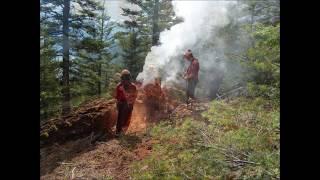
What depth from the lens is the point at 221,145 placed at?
4000 millimetres

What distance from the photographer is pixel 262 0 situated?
13.0 feet

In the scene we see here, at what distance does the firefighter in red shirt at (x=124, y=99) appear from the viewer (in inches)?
160

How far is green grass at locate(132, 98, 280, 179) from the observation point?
153 inches

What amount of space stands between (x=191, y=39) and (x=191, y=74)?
35cm

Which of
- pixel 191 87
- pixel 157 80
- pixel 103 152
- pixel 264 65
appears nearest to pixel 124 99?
pixel 157 80

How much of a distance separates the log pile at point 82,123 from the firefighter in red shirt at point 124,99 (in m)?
0.06

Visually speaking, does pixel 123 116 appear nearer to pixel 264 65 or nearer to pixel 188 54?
pixel 188 54

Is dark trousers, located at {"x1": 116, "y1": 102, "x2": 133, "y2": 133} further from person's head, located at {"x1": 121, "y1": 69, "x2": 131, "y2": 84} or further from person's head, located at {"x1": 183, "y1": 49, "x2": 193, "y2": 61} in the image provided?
person's head, located at {"x1": 183, "y1": 49, "x2": 193, "y2": 61}

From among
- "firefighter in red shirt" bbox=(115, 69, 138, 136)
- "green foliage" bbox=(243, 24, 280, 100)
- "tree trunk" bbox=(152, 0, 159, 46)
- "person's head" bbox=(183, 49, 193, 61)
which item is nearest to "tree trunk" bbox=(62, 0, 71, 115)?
"firefighter in red shirt" bbox=(115, 69, 138, 136)

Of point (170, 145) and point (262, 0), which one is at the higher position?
point (262, 0)
